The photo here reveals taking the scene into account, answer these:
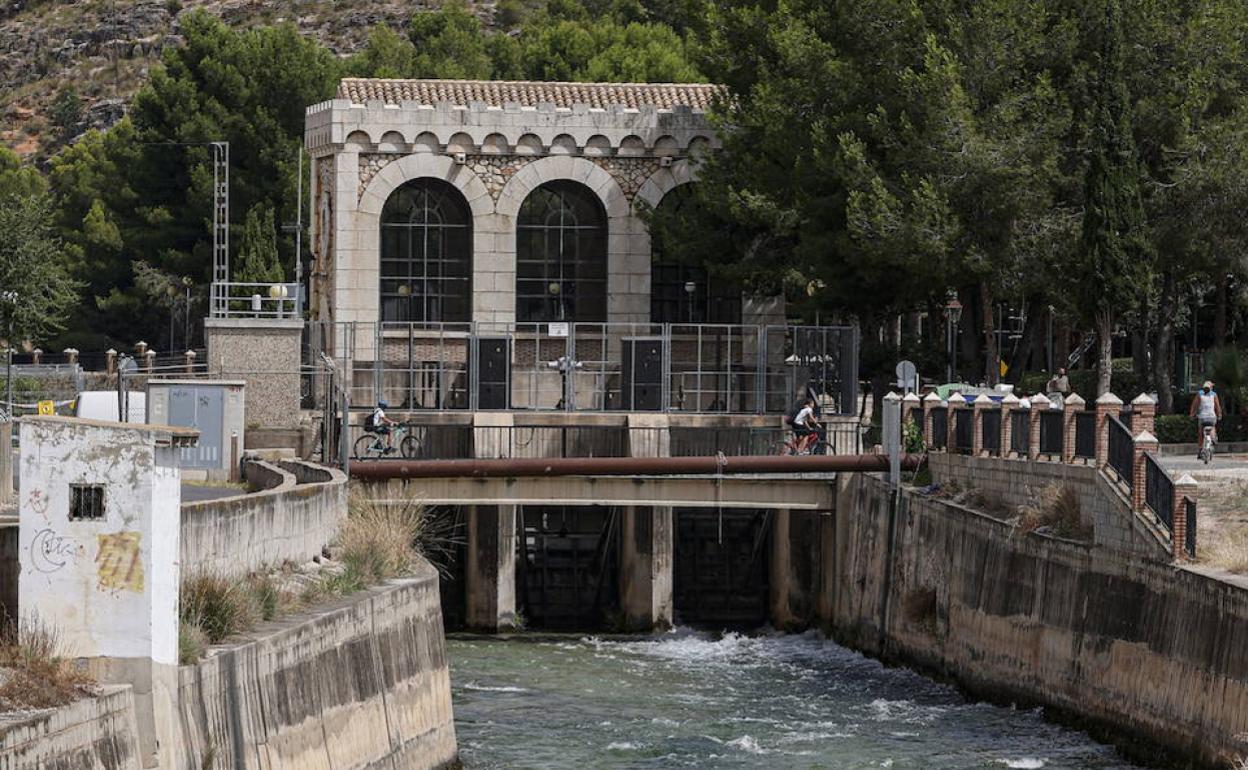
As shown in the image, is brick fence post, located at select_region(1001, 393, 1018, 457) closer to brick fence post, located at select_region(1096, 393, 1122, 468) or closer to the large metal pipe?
the large metal pipe

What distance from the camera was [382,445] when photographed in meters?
52.3

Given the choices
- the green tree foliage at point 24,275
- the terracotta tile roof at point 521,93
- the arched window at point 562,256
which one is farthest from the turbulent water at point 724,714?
the green tree foliage at point 24,275

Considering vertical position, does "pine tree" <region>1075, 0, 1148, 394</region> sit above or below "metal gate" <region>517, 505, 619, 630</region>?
above

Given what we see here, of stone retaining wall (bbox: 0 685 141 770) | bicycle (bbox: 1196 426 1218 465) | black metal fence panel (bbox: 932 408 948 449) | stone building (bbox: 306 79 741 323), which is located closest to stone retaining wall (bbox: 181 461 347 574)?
stone retaining wall (bbox: 0 685 141 770)

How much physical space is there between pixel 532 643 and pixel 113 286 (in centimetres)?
6102

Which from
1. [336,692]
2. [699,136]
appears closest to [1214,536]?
[336,692]

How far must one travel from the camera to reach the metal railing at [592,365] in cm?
5900

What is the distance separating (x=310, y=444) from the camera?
52.2m

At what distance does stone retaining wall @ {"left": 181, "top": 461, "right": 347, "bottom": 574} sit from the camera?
25.2 m

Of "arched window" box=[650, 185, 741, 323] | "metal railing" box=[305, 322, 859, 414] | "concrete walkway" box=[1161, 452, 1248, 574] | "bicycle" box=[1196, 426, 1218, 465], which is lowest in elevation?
"concrete walkway" box=[1161, 452, 1248, 574]

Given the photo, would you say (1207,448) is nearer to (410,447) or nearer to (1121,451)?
(1121,451)

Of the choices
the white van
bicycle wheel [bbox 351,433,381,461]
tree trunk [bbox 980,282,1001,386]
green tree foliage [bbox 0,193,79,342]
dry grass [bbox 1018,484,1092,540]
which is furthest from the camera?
green tree foliage [bbox 0,193,79,342]

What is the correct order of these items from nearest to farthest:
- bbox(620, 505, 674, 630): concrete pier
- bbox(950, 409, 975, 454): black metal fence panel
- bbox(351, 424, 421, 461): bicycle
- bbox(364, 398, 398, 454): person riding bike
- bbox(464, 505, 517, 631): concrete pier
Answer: bbox(950, 409, 975, 454): black metal fence panel → bbox(464, 505, 517, 631): concrete pier → bbox(620, 505, 674, 630): concrete pier → bbox(364, 398, 398, 454): person riding bike → bbox(351, 424, 421, 461): bicycle

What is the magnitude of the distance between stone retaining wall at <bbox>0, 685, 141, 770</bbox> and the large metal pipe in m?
26.1
